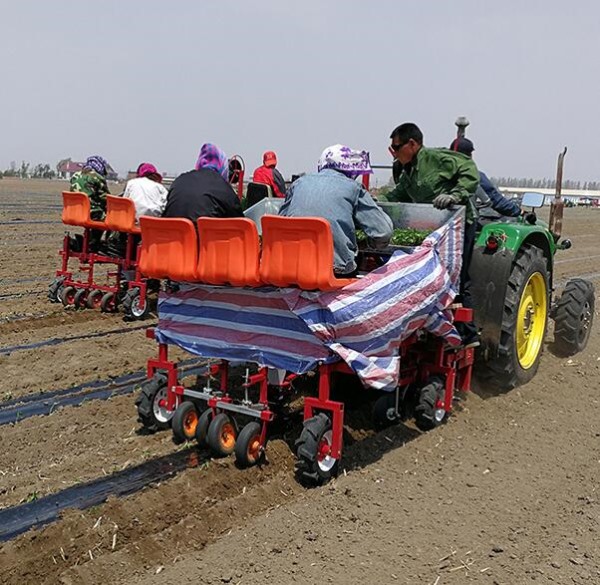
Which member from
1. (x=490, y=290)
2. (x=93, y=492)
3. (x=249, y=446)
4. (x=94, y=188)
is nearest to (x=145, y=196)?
(x=94, y=188)

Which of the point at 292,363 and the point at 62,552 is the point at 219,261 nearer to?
the point at 292,363

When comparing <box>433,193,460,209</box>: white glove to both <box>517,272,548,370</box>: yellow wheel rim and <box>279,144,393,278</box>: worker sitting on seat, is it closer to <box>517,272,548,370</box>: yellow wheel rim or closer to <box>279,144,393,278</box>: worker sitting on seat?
<box>279,144,393,278</box>: worker sitting on seat

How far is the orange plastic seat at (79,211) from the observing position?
8820 mm

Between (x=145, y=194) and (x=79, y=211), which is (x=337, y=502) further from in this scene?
(x=79, y=211)

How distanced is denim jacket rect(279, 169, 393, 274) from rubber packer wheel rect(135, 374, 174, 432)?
1.41 m

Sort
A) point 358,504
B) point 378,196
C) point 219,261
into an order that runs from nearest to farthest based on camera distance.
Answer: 1. point 358,504
2. point 219,261
3. point 378,196

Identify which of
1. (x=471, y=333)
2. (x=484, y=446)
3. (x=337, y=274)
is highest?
(x=337, y=274)

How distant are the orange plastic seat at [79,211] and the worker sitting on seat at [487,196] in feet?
14.0

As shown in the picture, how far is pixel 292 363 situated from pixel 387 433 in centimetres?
109

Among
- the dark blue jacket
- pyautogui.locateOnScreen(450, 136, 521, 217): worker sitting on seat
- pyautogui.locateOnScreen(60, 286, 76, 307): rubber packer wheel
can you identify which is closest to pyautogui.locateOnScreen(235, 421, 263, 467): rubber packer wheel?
pyautogui.locateOnScreen(450, 136, 521, 217): worker sitting on seat

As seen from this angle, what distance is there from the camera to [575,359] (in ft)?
23.7

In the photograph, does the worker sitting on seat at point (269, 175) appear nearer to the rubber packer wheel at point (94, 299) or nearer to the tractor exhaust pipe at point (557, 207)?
the rubber packer wheel at point (94, 299)

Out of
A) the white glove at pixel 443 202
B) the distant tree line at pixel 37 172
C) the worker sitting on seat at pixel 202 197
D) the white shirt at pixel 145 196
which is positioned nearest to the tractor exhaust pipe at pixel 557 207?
the white glove at pixel 443 202

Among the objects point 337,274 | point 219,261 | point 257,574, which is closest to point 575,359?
point 337,274
